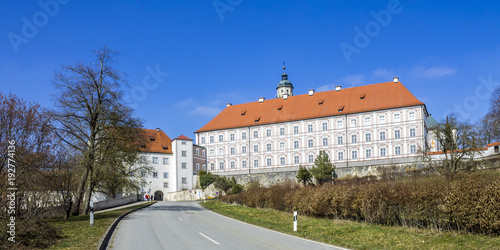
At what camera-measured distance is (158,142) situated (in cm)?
7900

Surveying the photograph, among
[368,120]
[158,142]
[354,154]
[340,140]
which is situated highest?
[368,120]

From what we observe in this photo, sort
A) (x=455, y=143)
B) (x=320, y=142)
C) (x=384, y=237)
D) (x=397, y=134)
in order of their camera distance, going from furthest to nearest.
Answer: (x=320, y=142), (x=397, y=134), (x=455, y=143), (x=384, y=237)

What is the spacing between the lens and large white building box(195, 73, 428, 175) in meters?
63.1

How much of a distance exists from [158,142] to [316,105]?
100.0ft

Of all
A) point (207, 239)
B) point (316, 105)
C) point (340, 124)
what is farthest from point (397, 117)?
point (207, 239)

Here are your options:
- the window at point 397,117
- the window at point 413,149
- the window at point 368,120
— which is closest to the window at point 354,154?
the window at point 368,120

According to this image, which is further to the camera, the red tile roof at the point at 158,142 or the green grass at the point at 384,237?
the red tile roof at the point at 158,142

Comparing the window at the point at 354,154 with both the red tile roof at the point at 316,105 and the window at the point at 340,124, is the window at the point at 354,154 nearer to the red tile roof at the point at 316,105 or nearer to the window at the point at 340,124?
the window at the point at 340,124

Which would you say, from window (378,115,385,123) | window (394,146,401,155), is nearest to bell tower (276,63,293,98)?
window (378,115,385,123)

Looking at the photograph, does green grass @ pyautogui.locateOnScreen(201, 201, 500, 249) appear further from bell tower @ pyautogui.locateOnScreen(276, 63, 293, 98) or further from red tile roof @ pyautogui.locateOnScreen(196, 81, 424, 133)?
bell tower @ pyautogui.locateOnScreen(276, 63, 293, 98)

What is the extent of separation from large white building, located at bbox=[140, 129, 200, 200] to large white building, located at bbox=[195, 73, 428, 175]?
4.36 metres

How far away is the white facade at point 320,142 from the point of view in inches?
2462

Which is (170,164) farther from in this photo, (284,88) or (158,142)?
(284,88)

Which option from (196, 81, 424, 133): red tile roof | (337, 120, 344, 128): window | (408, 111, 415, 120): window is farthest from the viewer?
(337, 120, 344, 128): window
